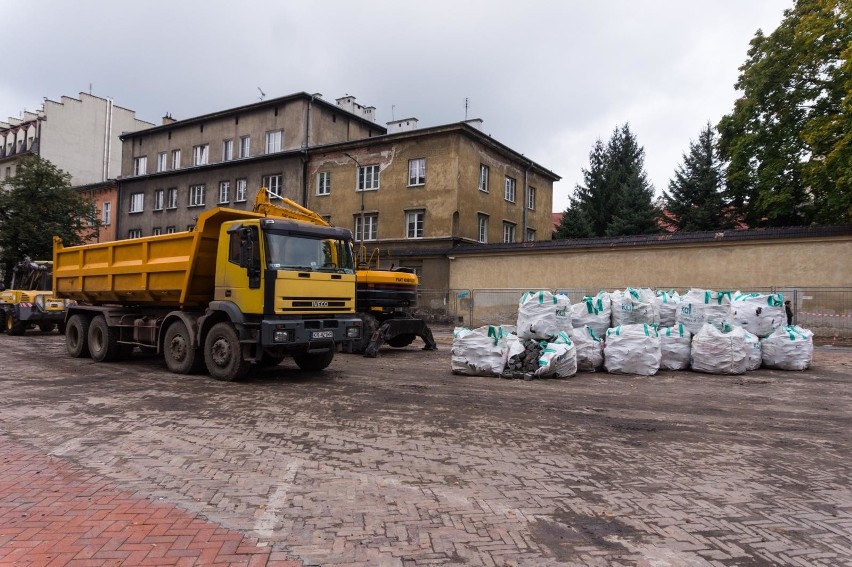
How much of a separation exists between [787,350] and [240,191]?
30.9 m

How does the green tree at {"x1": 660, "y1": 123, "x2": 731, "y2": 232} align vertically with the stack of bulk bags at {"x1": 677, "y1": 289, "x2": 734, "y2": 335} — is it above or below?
above

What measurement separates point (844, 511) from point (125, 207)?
4551cm

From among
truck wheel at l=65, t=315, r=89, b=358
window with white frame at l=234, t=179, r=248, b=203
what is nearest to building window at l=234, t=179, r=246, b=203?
window with white frame at l=234, t=179, r=248, b=203

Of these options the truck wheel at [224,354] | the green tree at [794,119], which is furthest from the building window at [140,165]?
the green tree at [794,119]

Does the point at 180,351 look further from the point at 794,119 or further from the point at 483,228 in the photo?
the point at 794,119

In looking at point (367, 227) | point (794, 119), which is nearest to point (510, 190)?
point (367, 227)

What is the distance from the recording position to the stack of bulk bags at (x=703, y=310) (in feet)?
40.1

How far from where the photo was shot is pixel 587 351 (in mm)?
11305

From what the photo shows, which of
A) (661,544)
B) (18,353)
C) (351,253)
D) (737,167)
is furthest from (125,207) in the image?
(661,544)

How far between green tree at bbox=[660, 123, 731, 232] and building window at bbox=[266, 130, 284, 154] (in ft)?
76.5

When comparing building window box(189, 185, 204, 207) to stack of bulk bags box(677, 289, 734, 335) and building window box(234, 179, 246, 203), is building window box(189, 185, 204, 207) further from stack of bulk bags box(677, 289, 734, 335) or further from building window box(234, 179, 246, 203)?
stack of bulk bags box(677, 289, 734, 335)

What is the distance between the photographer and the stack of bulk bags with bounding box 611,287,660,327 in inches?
478

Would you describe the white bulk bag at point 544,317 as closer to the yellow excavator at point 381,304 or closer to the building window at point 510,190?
the yellow excavator at point 381,304

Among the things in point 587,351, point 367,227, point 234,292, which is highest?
point 367,227
